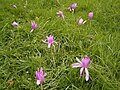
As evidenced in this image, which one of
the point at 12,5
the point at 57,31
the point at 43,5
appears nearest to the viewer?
the point at 57,31

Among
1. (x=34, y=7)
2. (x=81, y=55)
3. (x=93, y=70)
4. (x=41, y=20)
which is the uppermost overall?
(x=34, y=7)

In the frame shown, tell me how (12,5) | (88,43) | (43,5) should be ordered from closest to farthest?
(88,43)
(12,5)
(43,5)

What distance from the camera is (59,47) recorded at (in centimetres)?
224

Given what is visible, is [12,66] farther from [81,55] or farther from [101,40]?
[101,40]

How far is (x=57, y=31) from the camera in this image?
2553mm

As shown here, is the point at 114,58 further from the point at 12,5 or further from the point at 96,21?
the point at 12,5

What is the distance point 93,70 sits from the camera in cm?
188

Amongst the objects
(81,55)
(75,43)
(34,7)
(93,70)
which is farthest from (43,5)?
(93,70)

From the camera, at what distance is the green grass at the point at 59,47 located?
6.11ft

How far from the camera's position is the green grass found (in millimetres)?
1863

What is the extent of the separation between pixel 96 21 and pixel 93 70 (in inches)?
41.4

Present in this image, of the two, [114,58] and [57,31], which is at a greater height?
[57,31]

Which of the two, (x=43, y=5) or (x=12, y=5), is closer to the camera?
(x=12, y=5)

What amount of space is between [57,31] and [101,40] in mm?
442
